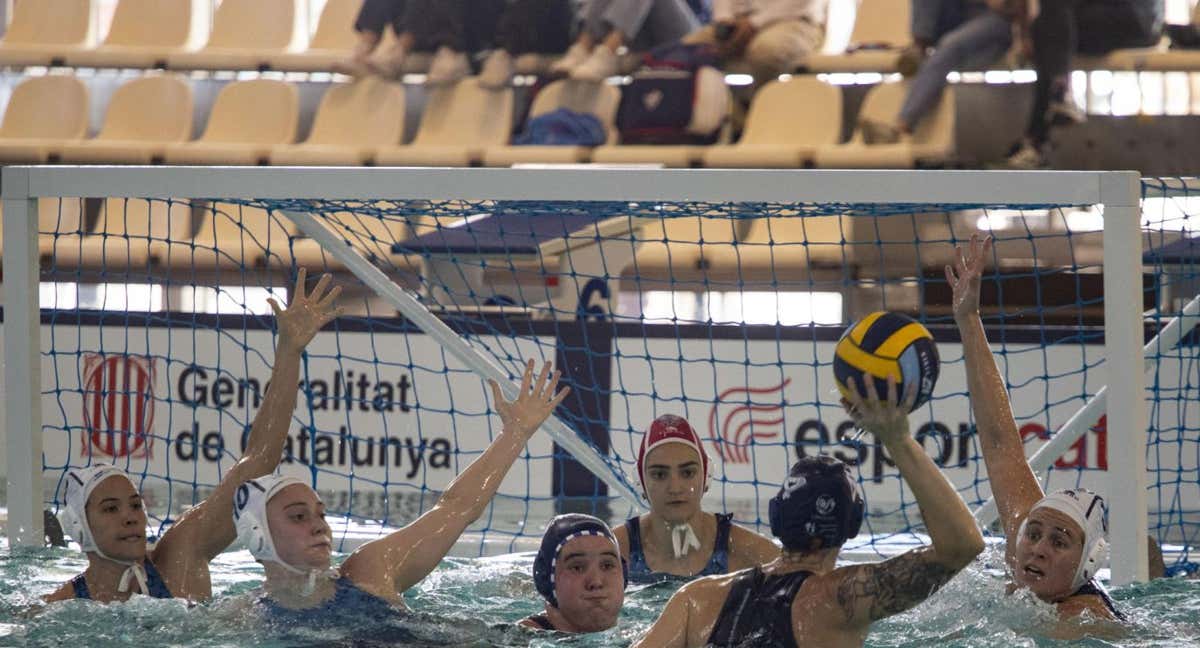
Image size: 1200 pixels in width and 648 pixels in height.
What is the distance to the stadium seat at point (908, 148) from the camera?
8.52m

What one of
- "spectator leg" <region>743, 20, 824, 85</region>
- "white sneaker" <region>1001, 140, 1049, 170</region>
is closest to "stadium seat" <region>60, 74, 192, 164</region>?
"spectator leg" <region>743, 20, 824, 85</region>

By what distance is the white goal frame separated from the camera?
4.01 m

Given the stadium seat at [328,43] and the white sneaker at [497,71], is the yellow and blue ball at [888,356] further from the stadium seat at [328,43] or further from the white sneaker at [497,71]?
the stadium seat at [328,43]

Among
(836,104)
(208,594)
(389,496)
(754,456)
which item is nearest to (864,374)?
(208,594)

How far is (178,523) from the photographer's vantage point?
4.32 metres

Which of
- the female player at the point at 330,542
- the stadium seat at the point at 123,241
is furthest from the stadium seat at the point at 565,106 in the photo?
the female player at the point at 330,542

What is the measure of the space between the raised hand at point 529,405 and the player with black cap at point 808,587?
2.62 feet

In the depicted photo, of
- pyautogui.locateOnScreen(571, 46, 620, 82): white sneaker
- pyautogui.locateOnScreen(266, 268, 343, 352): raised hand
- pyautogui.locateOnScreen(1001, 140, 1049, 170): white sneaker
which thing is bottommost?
pyautogui.locateOnScreen(266, 268, 343, 352): raised hand

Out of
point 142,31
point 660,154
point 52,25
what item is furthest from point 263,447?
point 52,25

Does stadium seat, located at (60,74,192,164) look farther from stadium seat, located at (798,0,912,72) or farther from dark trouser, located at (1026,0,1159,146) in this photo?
dark trouser, located at (1026,0,1159,146)

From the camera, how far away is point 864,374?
9.59 feet

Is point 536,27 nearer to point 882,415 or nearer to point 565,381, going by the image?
point 565,381

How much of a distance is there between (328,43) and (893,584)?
27.8ft

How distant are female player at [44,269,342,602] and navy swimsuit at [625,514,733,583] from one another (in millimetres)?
1246
